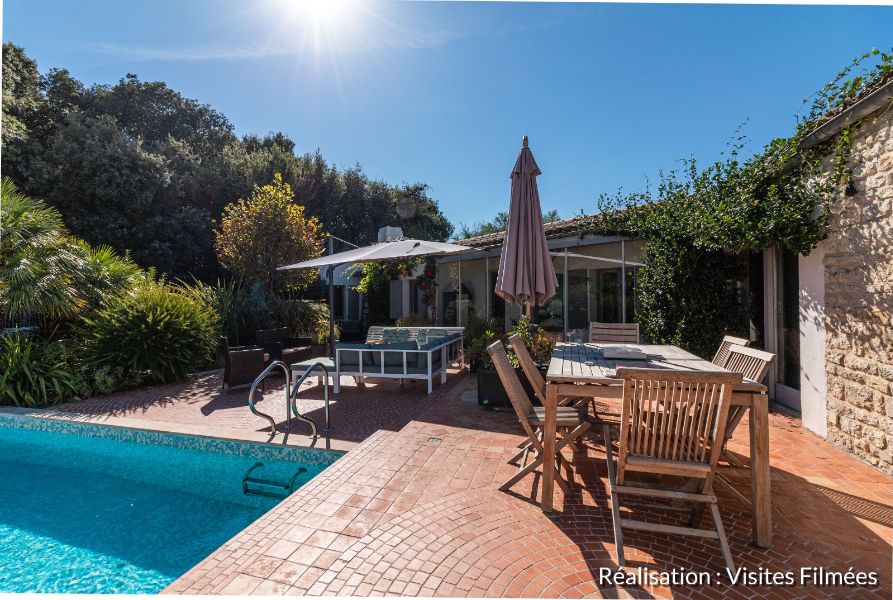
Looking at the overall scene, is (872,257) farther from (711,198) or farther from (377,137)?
(377,137)

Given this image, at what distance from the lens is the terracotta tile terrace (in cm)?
240

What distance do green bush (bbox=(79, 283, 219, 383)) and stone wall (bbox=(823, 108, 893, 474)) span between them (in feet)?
33.2

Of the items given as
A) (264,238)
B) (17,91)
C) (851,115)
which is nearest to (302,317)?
(264,238)

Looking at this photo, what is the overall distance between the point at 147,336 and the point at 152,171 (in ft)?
42.1

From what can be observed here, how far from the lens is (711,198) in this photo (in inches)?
260

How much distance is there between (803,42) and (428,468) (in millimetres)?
5579

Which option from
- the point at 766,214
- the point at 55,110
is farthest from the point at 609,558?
the point at 55,110

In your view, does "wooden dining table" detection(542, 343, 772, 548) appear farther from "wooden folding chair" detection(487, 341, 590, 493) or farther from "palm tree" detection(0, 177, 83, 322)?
"palm tree" detection(0, 177, 83, 322)

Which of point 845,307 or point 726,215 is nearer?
point 845,307

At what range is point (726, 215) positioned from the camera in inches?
236

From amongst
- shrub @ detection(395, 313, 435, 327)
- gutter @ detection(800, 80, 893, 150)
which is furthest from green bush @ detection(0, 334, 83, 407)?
gutter @ detection(800, 80, 893, 150)

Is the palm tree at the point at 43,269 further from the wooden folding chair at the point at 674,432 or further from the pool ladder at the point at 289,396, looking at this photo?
the wooden folding chair at the point at 674,432

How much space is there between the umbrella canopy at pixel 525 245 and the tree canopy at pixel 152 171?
14678mm

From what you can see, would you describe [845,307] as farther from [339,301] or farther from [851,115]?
[339,301]
